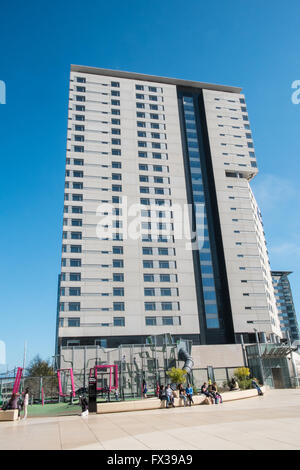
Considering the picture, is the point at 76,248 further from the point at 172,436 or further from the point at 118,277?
the point at 172,436

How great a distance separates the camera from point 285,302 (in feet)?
579

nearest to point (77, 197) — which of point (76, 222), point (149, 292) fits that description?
point (76, 222)

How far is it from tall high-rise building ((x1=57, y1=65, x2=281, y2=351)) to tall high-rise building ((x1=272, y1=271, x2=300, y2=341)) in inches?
Answer: 4300

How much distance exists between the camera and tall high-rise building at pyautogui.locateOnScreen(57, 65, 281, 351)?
61.0m

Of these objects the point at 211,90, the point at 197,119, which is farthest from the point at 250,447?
the point at 211,90

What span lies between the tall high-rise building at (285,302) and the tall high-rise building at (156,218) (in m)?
109

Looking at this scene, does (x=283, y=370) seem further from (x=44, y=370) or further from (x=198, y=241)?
(x=44, y=370)

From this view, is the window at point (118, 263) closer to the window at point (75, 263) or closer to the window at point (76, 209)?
the window at point (75, 263)

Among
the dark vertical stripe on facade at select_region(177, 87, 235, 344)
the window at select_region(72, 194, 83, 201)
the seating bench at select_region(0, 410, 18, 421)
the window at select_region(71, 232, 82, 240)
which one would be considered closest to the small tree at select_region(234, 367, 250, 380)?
the seating bench at select_region(0, 410, 18, 421)

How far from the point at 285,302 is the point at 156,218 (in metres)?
132

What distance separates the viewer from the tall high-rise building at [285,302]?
172500 mm

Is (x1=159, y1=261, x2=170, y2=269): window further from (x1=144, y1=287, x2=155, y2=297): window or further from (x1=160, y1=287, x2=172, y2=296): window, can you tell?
(x1=144, y1=287, x2=155, y2=297): window

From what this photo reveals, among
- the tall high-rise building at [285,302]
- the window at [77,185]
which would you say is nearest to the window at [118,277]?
the window at [77,185]
